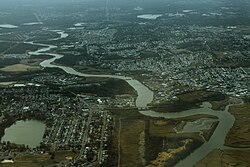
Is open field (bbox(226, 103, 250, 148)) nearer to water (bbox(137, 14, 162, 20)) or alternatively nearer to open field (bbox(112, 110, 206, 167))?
open field (bbox(112, 110, 206, 167))

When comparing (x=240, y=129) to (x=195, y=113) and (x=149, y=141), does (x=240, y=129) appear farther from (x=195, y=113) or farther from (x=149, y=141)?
(x=149, y=141)

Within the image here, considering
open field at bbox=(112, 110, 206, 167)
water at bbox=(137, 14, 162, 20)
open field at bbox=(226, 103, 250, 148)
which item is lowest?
open field at bbox=(112, 110, 206, 167)

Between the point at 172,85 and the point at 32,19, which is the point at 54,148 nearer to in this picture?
the point at 172,85

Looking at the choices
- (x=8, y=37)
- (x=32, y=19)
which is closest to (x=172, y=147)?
(x=8, y=37)

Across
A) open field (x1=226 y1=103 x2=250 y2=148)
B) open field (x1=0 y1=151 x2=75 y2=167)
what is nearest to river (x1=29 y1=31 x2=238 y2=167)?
open field (x1=226 y1=103 x2=250 y2=148)

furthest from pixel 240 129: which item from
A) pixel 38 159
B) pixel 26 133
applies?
pixel 26 133

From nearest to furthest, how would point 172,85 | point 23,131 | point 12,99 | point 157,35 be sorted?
1. point 23,131
2. point 12,99
3. point 172,85
4. point 157,35

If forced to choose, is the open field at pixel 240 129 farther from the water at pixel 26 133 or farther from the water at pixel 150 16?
the water at pixel 150 16

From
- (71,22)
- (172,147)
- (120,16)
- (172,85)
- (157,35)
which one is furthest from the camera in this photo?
(120,16)
